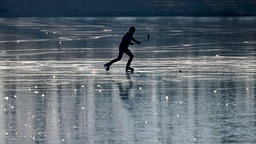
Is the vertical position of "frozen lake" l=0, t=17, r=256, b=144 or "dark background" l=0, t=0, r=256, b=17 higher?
"dark background" l=0, t=0, r=256, b=17

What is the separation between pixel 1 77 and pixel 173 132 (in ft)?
36.0

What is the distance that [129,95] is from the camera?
19812 millimetres

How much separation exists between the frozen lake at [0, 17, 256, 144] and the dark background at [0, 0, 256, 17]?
158 ft

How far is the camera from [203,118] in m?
15.8

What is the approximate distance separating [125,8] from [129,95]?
71231 millimetres

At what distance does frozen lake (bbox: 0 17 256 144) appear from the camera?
1402 centimetres

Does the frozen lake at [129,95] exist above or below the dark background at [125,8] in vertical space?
below

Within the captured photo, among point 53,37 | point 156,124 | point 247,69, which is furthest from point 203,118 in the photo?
point 53,37

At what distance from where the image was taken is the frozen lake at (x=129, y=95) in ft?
46.0

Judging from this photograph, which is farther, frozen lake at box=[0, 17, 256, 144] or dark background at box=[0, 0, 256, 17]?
dark background at box=[0, 0, 256, 17]

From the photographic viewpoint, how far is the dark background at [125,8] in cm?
8650

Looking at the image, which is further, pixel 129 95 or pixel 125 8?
pixel 125 8

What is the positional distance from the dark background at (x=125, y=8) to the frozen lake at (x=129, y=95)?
48306 mm

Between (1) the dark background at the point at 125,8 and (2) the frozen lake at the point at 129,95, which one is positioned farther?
(1) the dark background at the point at 125,8
